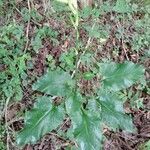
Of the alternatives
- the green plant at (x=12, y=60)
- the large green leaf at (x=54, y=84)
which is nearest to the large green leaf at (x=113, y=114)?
the large green leaf at (x=54, y=84)

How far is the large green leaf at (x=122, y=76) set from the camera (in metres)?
2.24

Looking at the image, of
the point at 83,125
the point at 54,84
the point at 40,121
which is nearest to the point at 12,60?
the point at 54,84

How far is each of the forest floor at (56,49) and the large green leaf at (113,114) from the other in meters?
0.50

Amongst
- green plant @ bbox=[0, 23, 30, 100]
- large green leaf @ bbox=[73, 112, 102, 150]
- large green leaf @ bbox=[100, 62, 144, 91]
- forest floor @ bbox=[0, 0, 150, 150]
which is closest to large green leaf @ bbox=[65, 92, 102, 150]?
large green leaf @ bbox=[73, 112, 102, 150]

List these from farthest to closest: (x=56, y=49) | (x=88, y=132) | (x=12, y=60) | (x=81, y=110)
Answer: (x=56, y=49), (x=12, y=60), (x=81, y=110), (x=88, y=132)

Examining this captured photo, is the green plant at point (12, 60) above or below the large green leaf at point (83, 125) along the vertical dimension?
above

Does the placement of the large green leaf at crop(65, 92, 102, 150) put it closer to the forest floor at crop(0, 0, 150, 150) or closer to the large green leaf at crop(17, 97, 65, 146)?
the large green leaf at crop(17, 97, 65, 146)

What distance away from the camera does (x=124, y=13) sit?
3262 millimetres

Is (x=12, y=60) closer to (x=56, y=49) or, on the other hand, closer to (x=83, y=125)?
(x=56, y=49)

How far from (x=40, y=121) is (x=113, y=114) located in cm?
48

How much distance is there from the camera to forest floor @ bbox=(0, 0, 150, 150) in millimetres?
2629

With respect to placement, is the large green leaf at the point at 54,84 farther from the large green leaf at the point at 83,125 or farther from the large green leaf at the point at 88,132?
the large green leaf at the point at 88,132

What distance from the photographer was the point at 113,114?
7.13ft

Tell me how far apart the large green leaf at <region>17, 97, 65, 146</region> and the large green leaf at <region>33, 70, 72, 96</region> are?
0.25ft
